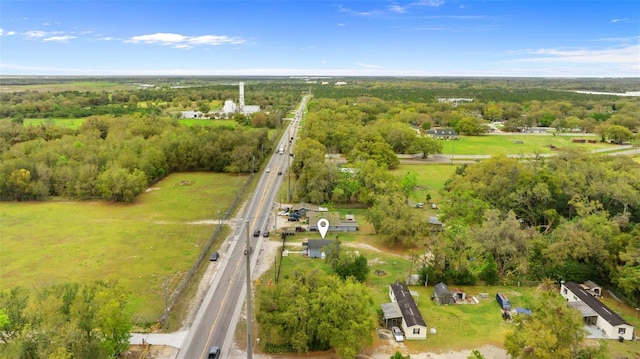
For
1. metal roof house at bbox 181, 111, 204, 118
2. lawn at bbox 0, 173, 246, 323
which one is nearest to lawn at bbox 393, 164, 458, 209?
lawn at bbox 0, 173, 246, 323

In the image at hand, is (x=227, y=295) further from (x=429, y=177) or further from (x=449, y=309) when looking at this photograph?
(x=429, y=177)

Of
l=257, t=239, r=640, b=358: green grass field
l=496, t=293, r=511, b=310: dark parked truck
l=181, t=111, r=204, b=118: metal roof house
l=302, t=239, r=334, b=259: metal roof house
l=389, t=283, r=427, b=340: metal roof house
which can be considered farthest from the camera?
l=181, t=111, r=204, b=118: metal roof house

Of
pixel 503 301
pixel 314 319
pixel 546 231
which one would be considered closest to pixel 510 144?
pixel 546 231

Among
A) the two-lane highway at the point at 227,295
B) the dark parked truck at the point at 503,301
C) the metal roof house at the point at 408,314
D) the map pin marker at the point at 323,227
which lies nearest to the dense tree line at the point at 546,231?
the dark parked truck at the point at 503,301

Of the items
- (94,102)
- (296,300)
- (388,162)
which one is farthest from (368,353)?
(94,102)

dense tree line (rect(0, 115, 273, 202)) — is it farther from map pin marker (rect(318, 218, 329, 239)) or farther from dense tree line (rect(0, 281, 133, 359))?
dense tree line (rect(0, 281, 133, 359))

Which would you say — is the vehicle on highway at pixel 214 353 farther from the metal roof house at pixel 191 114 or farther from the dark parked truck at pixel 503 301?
the metal roof house at pixel 191 114

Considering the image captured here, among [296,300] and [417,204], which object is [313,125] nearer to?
[417,204]
